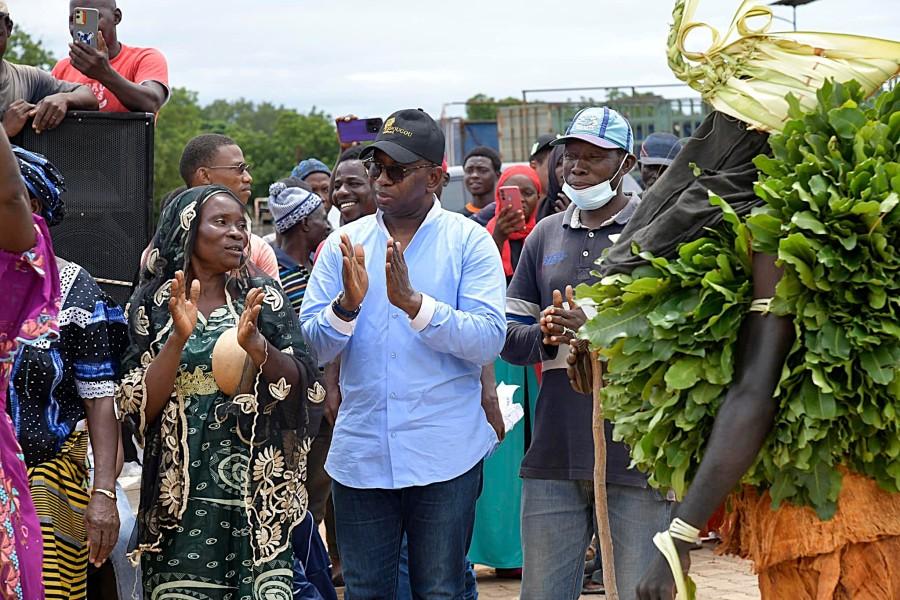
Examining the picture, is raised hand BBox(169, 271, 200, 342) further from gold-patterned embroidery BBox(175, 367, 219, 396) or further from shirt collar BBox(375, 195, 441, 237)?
shirt collar BBox(375, 195, 441, 237)

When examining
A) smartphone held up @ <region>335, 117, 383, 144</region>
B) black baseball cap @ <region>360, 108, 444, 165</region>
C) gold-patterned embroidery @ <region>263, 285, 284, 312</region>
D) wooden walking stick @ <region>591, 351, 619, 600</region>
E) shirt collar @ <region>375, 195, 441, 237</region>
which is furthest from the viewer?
smartphone held up @ <region>335, 117, 383, 144</region>

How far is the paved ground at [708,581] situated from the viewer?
7438mm

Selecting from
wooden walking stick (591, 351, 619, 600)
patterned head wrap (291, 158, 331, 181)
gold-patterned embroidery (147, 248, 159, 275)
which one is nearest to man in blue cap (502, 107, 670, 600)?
wooden walking stick (591, 351, 619, 600)

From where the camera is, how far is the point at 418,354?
204 inches

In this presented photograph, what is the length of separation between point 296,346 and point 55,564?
1.24 meters

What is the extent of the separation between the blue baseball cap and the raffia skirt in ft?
7.54

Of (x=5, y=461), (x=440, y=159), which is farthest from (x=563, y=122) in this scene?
(x=5, y=461)

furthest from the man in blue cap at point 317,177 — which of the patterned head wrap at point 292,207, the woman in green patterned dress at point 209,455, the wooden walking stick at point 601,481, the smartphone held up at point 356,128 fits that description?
the wooden walking stick at point 601,481

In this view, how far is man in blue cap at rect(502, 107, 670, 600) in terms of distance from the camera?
4.96 m

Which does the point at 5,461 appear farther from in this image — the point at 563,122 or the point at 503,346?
the point at 563,122

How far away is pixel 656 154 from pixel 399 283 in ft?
15.9

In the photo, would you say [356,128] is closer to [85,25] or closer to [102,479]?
[85,25]

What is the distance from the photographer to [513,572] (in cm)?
803

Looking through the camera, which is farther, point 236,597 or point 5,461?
point 236,597
